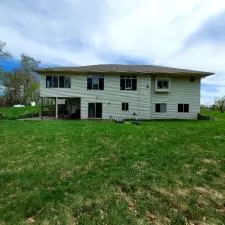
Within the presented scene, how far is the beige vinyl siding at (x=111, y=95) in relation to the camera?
1245 inches

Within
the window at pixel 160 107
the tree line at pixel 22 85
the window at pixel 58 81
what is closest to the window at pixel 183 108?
the window at pixel 160 107

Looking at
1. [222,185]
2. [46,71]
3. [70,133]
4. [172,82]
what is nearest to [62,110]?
[46,71]

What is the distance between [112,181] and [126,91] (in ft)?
82.4

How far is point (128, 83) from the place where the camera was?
105 feet

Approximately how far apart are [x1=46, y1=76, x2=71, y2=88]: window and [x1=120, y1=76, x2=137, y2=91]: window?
5599mm

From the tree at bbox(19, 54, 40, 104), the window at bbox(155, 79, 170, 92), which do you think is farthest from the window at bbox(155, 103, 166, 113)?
the tree at bbox(19, 54, 40, 104)

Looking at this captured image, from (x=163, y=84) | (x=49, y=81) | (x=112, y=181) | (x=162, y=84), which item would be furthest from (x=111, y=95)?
(x=112, y=181)

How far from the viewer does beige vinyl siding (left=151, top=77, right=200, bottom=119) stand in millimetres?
32562

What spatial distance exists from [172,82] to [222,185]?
25742mm

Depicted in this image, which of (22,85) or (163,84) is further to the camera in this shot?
(22,85)

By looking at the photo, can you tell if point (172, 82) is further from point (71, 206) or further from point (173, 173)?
point (71, 206)

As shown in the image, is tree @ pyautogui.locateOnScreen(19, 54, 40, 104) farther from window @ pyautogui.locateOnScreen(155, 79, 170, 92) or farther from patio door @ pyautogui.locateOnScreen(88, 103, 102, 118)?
window @ pyautogui.locateOnScreen(155, 79, 170, 92)

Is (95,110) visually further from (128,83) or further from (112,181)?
(112,181)

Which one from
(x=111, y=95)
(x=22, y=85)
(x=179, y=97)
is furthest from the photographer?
(x=22, y=85)
